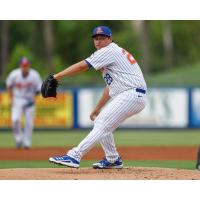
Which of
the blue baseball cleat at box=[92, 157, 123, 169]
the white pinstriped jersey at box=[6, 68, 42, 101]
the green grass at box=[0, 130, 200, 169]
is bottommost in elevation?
the blue baseball cleat at box=[92, 157, 123, 169]

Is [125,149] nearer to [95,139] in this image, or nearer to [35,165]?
[35,165]

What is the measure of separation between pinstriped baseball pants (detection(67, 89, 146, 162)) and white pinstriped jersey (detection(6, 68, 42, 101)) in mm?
7110

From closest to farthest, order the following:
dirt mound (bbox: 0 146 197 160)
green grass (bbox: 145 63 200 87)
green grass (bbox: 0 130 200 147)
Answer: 1. dirt mound (bbox: 0 146 197 160)
2. green grass (bbox: 0 130 200 147)
3. green grass (bbox: 145 63 200 87)

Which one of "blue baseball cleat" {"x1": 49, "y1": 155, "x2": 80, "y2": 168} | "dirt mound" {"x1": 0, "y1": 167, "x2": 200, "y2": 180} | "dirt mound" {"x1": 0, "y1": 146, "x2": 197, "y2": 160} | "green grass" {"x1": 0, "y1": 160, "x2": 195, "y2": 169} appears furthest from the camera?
"dirt mound" {"x1": 0, "y1": 146, "x2": 197, "y2": 160}

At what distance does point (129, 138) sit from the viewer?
21.0m

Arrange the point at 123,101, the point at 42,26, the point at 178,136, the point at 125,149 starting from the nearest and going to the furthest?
the point at 123,101
the point at 125,149
the point at 178,136
the point at 42,26

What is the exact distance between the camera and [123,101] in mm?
10016

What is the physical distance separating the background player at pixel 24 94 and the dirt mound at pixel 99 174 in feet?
21.0

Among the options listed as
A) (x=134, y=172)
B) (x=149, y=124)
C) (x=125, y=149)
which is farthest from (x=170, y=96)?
(x=134, y=172)

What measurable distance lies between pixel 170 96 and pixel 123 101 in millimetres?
14444

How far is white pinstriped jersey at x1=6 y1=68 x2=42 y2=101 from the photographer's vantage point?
17094 millimetres

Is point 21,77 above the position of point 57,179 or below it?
above

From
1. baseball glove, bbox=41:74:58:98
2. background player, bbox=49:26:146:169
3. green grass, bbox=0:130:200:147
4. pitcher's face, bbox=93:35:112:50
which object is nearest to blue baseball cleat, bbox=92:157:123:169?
background player, bbox=49:26:146:169

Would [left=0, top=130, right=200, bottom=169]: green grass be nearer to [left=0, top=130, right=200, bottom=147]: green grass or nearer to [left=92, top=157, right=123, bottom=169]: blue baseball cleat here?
[left=0, top=130, right=200, bottom=147]: green grass
